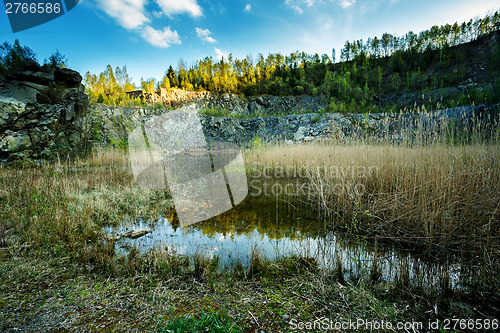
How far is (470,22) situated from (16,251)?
6275 centimetres

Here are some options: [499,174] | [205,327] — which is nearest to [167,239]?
[205,327]

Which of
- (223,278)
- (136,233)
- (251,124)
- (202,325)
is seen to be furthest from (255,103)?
(202,325)

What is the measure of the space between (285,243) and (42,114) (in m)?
9.78

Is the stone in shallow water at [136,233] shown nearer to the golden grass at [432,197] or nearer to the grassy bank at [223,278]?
the grassy bank at [223,278]

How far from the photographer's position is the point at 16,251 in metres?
1.98

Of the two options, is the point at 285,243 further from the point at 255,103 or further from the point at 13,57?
the point at 255,103

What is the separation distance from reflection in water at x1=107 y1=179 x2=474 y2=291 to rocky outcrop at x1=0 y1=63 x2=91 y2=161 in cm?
618

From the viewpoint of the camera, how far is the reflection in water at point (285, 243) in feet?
5.80

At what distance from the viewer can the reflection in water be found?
5.80ft

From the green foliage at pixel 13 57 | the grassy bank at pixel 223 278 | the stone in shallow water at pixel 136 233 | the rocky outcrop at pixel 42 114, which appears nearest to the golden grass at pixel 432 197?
the grassy bank at pixel 223 278

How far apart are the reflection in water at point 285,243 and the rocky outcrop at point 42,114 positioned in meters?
6.18

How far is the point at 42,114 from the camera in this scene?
7.33 m

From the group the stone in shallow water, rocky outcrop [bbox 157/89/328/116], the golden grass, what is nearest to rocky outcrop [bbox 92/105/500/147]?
the golden grass

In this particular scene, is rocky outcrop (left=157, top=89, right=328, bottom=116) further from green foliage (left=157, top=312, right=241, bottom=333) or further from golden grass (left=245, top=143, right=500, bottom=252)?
green foliage (left=157, top=312, right=241, bottom=333)
